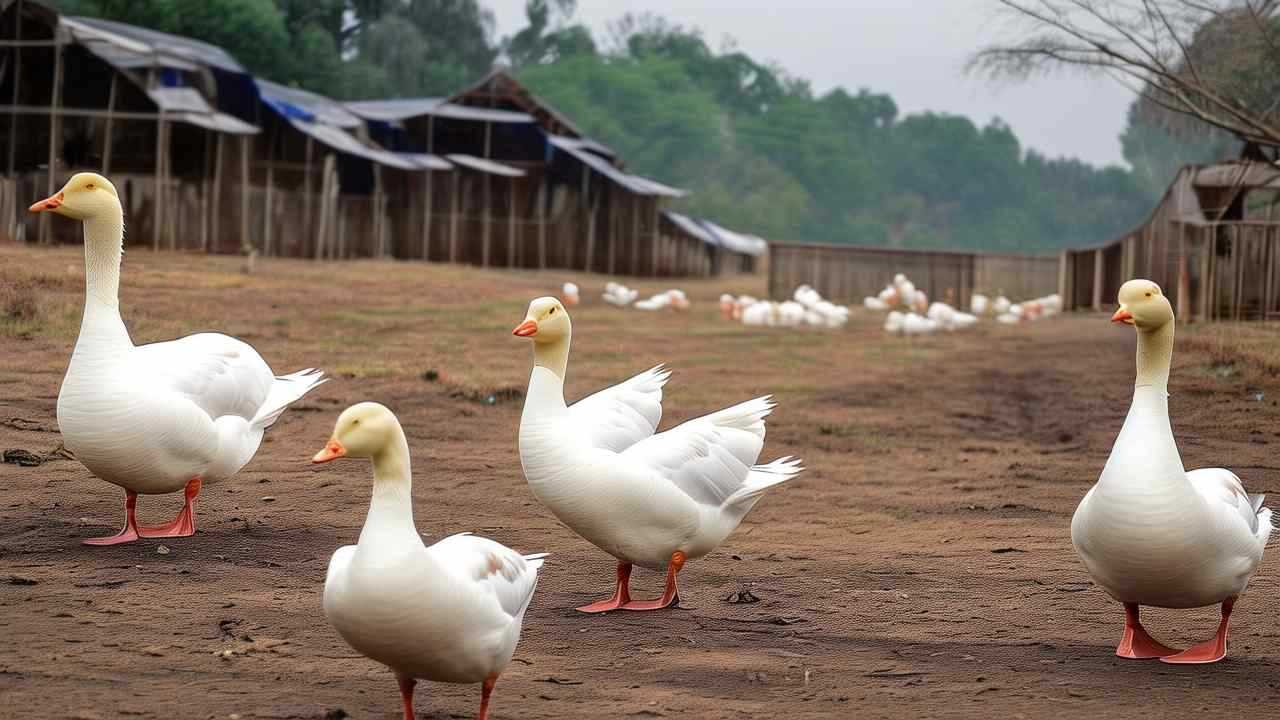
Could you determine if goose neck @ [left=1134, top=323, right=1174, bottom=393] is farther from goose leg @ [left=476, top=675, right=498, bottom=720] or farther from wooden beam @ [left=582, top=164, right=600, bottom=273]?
wooden beam @ [left=582, top=164, right=600, bottom=273]

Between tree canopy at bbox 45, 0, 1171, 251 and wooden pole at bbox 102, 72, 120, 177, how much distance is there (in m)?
24.6

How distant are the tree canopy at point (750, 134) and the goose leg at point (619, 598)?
4082 centimetres

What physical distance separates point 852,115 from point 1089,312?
2970 inches

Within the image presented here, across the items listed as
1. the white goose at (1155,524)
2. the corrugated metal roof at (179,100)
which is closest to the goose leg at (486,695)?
the white goose at (1155,524)

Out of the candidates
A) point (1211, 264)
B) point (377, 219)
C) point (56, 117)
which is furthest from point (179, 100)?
point (1211, 264)

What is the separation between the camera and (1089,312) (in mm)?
29750

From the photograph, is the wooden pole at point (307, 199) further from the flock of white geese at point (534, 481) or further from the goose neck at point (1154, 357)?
the goose neck at point (1154, 357)

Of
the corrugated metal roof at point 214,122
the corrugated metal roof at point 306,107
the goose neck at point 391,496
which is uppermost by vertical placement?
the corrugated metal roof at point 306,107

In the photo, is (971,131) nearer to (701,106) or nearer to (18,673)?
(701,106)

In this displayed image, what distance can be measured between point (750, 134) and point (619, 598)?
257 ft

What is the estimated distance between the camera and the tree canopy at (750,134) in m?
56.4

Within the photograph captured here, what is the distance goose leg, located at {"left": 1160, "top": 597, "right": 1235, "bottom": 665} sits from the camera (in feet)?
19.3

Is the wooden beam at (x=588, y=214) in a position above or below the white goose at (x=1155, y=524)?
above

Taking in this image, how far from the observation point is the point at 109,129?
68.4 ft
